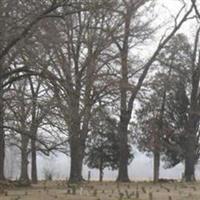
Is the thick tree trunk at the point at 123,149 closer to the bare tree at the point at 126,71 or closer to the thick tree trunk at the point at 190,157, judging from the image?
the bare tree at the point at 126,71

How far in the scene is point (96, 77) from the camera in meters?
34.5

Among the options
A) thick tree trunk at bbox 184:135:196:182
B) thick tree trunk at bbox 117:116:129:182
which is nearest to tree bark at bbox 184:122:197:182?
thick tree trunk at bbox 184:135:196:182

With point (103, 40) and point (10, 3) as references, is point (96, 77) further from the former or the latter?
point (10, 3)

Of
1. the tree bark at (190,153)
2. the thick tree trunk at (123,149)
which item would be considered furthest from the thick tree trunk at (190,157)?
the thick tree trunk at (123,149)

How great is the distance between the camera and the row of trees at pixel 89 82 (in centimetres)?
2498

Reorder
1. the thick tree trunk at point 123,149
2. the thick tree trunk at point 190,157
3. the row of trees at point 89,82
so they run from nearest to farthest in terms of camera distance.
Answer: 1. the row of trees at point 89,82
2. the thick tree trunk at point 123,149
3. the thick tree trunk at point 190,157

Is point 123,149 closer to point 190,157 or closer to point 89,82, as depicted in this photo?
point 190,157

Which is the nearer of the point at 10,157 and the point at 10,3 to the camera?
the point at 10,3

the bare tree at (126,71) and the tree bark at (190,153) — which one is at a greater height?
the bare tree at (126,71)

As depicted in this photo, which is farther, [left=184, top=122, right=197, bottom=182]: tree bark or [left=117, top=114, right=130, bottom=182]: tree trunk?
[left=184, top=122, right=197, bottom=182]: tree bark

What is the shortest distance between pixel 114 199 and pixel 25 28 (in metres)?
6.95

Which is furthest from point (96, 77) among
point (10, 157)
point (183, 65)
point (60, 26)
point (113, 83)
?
point (10, 157)

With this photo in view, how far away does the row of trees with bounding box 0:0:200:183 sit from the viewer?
2498 cm

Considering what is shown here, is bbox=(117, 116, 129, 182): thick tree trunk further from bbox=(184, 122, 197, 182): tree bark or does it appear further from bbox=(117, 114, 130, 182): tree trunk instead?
bbox=(184, 122, 197, 182): tree bark
